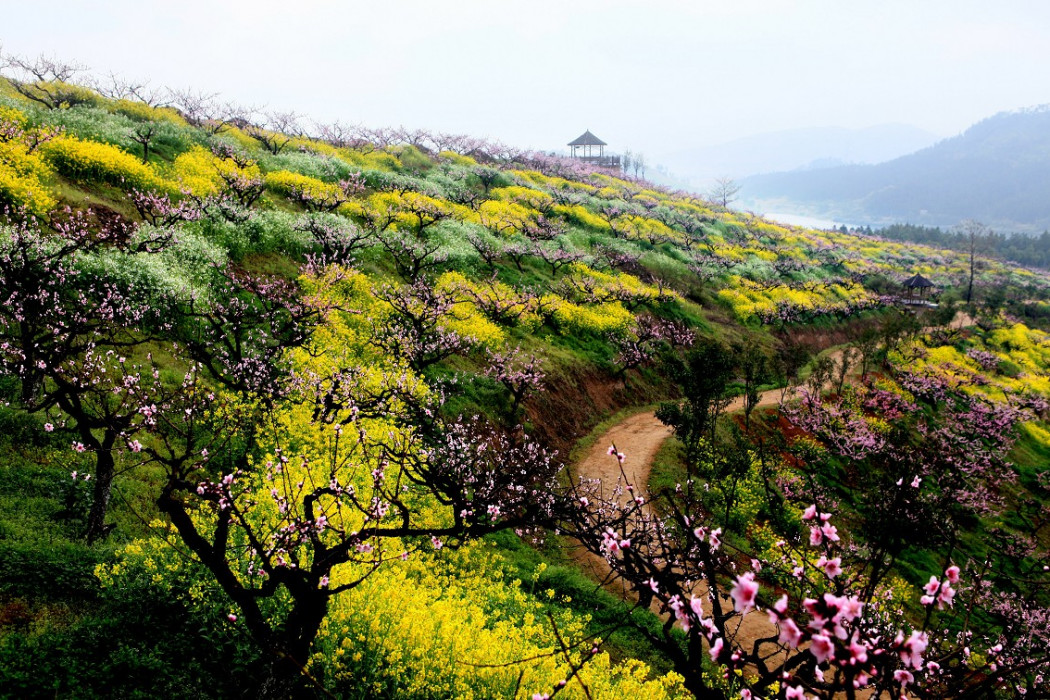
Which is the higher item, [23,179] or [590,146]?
[590,146]

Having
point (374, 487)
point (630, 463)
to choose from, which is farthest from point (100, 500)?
point (630, 463)

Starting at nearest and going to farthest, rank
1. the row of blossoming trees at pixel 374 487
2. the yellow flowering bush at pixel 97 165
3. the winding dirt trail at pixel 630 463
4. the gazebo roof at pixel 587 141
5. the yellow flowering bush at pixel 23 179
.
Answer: the row of blossoming trees at pixel 374 487
the winding dirt trail at pixel 630 463
the yellow flowering bush at pixel 23 179
the yellow flowering bush at pixel 97 165
the gazebo roof at pixel 587 141

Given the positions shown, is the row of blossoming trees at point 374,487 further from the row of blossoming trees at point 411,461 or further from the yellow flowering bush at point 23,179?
the yellow flowering bush at point 23,179

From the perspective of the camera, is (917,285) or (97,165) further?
(917,285)

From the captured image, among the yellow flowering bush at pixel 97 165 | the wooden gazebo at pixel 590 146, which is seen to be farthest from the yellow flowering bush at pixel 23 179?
the wooden gazebo at pixel 590 146

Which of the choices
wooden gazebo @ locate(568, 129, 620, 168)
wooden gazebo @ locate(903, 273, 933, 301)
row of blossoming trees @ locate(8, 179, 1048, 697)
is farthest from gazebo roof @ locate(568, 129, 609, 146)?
row of blossoming trees @ locate(8, 179, 1048, 697)

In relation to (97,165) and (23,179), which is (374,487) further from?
(97,165)

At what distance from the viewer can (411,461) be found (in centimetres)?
1038

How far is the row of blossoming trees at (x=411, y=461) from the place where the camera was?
5.05m

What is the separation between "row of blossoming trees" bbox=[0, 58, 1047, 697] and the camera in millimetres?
5047

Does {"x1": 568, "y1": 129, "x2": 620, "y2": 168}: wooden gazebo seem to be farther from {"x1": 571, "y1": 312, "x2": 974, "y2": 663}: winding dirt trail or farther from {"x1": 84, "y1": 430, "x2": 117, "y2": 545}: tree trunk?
{"x1": 84, "y1": 430, "x2": 117, "y2": 545}: tree trunk

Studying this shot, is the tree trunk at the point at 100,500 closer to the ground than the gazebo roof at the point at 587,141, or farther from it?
closer to the ground

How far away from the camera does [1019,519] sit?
2822 centimetres

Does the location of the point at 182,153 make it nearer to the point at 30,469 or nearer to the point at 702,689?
the point at 30,469
